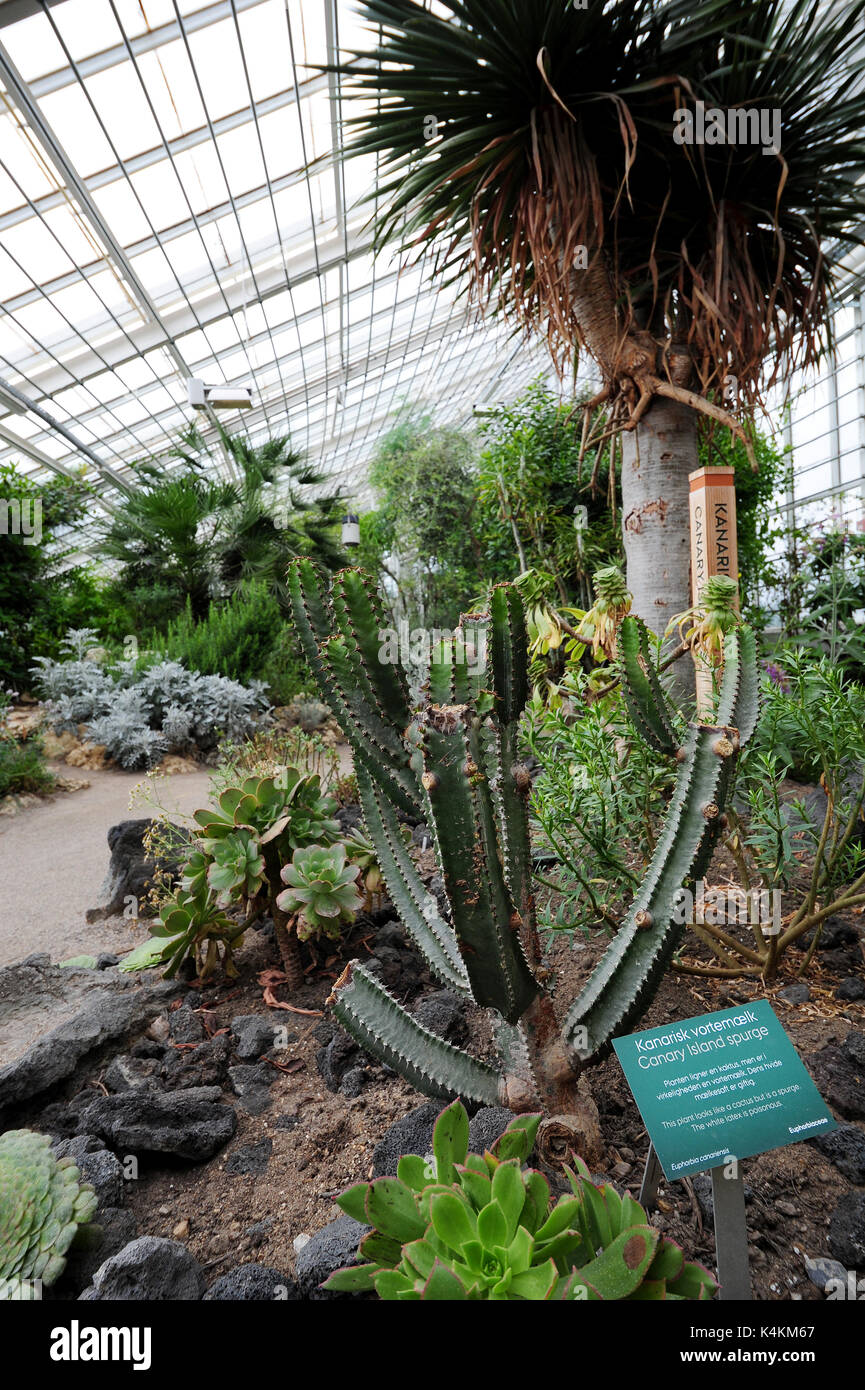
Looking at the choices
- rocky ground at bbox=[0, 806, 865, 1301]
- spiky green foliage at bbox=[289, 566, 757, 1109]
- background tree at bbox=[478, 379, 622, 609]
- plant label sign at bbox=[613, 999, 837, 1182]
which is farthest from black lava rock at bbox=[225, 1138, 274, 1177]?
background tree at bbox=[478, 379, 622, 609]

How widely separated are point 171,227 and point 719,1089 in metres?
8.59

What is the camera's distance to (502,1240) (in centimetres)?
87

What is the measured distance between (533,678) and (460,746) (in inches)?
55.5

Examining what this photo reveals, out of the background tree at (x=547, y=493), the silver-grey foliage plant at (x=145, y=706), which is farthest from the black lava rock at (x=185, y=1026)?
the background tree at (x=547, y=493)

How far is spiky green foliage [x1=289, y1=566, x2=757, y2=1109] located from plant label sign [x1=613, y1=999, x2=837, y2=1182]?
0.76ft

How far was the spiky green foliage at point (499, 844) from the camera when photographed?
46.6 inches

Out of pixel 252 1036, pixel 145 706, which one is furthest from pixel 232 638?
pixel 252 1036

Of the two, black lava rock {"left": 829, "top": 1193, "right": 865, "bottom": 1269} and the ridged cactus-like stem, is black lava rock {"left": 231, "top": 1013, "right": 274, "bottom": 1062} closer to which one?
the ridged cactus-like stem

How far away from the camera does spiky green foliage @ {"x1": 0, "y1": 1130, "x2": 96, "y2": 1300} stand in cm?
115

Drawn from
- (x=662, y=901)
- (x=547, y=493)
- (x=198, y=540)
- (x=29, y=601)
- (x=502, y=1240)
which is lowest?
(x=502, y=1240)

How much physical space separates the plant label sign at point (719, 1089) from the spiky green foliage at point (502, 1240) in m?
0.11

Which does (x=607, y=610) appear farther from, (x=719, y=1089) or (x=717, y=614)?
(x=719, y=1089)

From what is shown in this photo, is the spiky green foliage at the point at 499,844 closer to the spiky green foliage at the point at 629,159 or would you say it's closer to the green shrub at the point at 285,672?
the spiky green foliage at the point at 629,159
